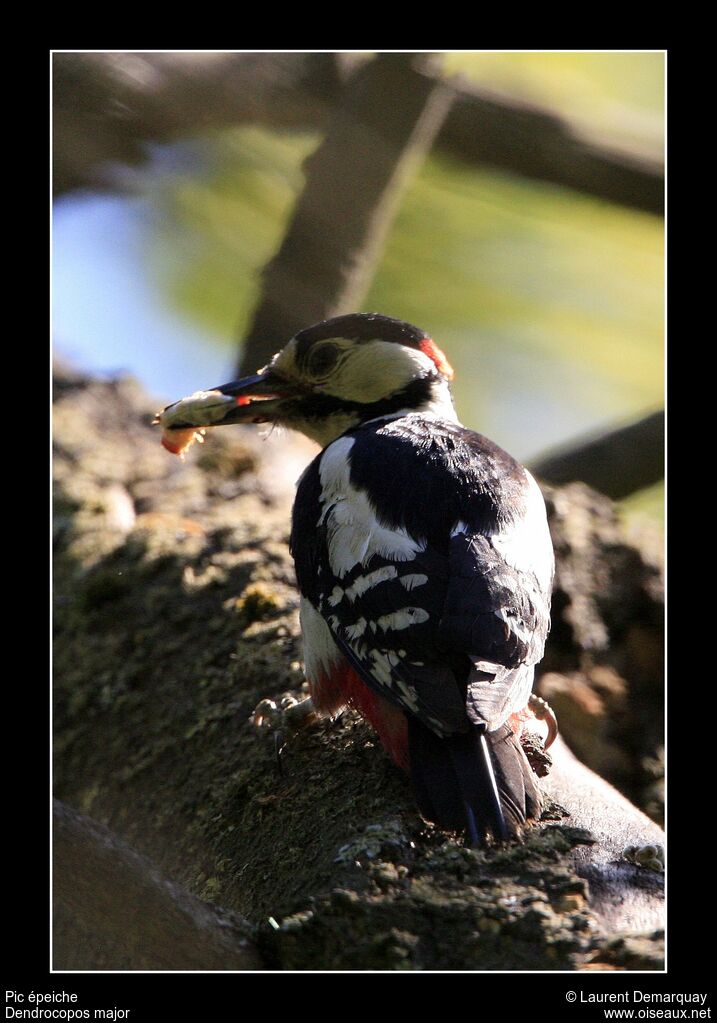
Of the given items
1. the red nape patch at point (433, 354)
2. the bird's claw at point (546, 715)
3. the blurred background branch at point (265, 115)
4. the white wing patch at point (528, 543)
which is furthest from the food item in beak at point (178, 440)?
the blurred background branch at point (265, 115)

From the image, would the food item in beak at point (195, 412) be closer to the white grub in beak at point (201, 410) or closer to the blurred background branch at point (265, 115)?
the white grub in beak at point (201, 410)

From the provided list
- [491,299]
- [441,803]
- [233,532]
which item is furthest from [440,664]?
[491,299]

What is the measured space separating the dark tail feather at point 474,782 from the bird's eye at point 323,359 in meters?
1.28

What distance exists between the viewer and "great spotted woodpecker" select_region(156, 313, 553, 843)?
75.5 inches

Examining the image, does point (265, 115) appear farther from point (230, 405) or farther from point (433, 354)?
point (230, 405)

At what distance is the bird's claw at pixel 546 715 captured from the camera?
8.10ft

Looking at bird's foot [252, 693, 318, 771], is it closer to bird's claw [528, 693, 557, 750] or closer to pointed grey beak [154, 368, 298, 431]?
bird's claw [528, 693, 557, 750]

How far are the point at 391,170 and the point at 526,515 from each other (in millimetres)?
2840

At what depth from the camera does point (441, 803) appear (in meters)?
1.83

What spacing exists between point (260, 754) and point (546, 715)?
2.41 ft

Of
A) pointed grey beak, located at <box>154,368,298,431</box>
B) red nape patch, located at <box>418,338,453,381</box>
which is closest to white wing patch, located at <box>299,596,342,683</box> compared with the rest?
pointed grey beak, located at <box>154,368,298,431</box>

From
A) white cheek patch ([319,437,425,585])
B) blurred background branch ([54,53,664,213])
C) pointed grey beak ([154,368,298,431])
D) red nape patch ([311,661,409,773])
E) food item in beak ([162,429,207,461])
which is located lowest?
red nape patch ([311,661,409,773])

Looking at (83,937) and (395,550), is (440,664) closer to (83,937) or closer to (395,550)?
(395,550)

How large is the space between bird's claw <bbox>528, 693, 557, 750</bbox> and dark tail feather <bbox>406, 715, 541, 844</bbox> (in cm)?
50
